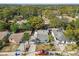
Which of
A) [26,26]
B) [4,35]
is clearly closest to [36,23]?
[26,26]

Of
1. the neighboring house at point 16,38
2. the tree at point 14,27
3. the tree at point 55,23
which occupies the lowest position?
the neighboring house at point 16,38

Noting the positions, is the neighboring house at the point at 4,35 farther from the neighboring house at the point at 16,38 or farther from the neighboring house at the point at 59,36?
the neighboring house at the point at 59,36

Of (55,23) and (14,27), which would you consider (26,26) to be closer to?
(14,27)

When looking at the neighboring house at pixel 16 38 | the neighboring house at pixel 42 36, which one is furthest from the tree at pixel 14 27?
the neighboring house at pixel 42 36

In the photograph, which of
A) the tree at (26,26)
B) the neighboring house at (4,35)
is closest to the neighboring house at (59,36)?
the tree at (26,26)

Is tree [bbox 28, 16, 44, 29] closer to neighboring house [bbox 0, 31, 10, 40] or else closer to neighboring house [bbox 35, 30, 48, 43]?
neighboring house [bbox 35, 30, 48, 43]

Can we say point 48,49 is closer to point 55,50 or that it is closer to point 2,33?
point 55,50

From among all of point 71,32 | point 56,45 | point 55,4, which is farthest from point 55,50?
point 55,4

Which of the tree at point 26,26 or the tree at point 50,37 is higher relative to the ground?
the tree at point 26,26

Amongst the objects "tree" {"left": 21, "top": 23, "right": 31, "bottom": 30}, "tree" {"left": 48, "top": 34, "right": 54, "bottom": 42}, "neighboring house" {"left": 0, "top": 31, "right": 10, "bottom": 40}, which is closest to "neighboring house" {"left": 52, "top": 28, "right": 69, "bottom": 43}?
"tree" {"left": 48, "top": 34, "right": 54, "bottom": 42}

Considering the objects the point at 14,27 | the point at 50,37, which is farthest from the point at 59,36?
the point at 14,27

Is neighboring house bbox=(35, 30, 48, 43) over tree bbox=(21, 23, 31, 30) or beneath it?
beneath
